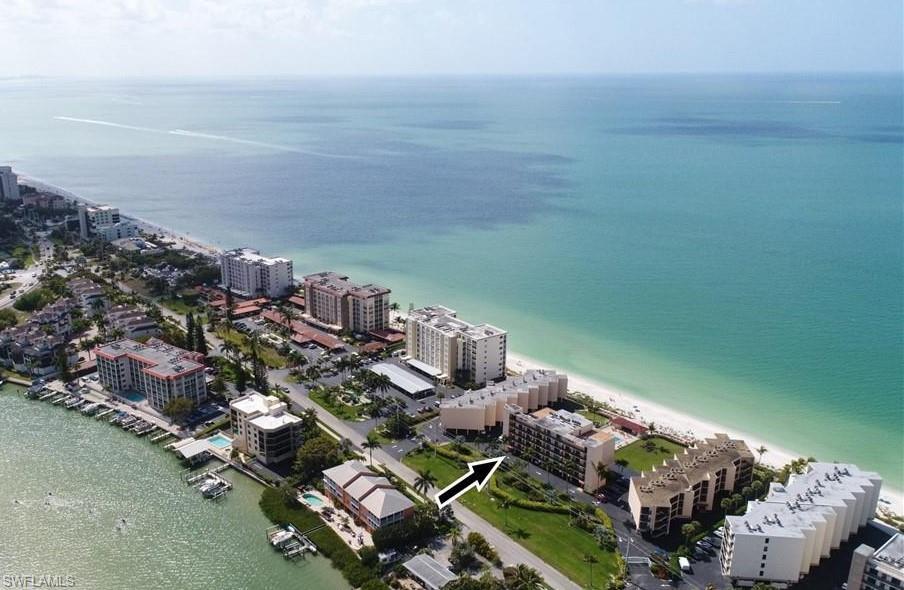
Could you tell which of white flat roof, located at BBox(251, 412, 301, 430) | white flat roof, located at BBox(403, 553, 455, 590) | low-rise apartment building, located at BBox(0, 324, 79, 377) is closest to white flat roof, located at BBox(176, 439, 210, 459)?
white flat roof, located at BBox(251, 412, 301, 430)

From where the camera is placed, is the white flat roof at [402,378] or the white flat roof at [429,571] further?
the white flat roof at [402,378]

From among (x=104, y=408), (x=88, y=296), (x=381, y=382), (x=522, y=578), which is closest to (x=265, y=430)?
(x=381, y=382)

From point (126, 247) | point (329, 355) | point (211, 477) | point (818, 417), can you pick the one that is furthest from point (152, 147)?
point (818, 417)

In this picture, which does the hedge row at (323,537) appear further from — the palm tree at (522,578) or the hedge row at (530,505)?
the hedge row at (530,505)

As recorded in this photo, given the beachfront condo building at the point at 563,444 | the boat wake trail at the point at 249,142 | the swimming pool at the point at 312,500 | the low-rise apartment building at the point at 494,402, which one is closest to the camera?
the swimming pool at the point at 312,500

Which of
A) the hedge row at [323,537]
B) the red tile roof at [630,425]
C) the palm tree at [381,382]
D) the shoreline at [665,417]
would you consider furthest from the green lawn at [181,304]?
the red tile roof at [630,425]

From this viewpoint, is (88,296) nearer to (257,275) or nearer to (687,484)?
(257,275)

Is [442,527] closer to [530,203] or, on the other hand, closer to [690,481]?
[690,481]

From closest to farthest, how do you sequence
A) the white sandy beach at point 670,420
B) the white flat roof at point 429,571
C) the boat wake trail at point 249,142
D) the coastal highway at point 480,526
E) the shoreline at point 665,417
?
the white flat roof at point 429,571 → the coastal highway at point 480,526 → the shoreline at point 665,417 → the white sandy beach at point 670,420 → the boat wake trail at point 249,142
